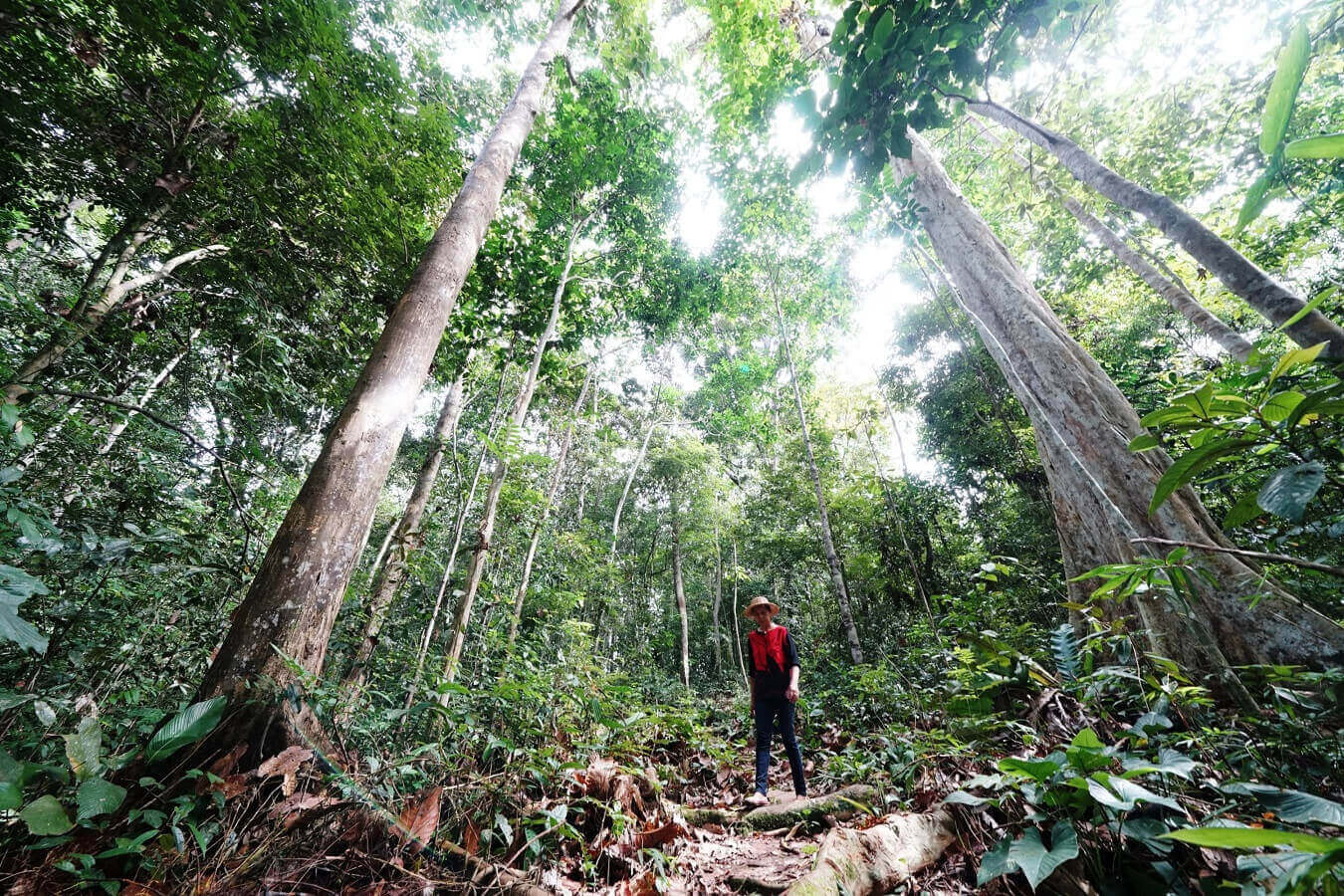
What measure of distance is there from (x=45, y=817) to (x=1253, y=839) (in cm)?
245

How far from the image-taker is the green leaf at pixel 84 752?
4.57 feet

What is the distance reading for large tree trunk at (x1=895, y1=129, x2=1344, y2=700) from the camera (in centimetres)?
244

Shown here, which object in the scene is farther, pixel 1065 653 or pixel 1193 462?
pixel 1065 653

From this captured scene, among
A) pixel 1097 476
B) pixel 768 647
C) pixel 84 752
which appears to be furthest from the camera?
pixel 768 647

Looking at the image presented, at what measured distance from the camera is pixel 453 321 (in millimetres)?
5672

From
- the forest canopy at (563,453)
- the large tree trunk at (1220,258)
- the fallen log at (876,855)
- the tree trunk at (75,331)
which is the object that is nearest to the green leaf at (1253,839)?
the forest canopy at (563,453)

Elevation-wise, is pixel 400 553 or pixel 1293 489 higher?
pixel 400 553

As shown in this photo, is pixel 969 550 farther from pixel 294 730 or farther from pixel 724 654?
pixel 724 654

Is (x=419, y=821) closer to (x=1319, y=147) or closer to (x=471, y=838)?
(x=471, y=838)

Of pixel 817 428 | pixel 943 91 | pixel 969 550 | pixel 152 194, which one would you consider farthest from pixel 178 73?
pixel 969 550

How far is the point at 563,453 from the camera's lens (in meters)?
7.46

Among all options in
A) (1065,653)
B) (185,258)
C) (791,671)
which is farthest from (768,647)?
(185,258)

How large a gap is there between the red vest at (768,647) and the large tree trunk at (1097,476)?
2313mm

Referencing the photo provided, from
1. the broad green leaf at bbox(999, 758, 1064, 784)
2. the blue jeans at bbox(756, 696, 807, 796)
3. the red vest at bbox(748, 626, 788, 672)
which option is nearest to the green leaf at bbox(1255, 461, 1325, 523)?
the broad green leaf at bbox(999, 758, 1064, 784)
